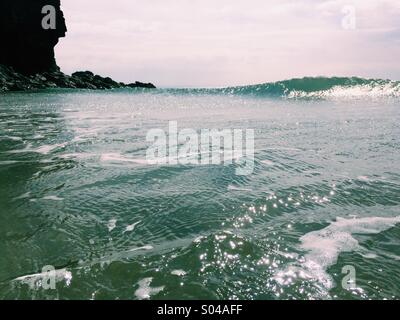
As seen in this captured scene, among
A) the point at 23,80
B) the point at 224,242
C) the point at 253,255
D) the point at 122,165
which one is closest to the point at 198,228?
the point at 224,242

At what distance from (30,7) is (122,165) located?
235ft

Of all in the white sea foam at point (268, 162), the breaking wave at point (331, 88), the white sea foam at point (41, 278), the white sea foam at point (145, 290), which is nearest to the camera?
the white sea foam at point (145, 290)

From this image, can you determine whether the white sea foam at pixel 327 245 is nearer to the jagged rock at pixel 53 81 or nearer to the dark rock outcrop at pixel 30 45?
the jagged rock at pixel 53 81

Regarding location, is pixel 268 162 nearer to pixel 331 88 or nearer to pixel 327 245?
pixel 327 245

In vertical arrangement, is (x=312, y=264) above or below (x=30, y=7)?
below

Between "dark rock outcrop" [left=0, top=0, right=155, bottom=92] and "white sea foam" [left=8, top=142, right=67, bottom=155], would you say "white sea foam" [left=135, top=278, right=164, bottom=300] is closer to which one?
"white sea foam" [left=8, top=142, right=67, bottom=155]

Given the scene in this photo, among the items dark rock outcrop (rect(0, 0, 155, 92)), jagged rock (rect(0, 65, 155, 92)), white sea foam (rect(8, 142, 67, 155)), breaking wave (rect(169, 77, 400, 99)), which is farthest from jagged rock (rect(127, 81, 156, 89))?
white sea foam (rect(8, 142, 67, 155))

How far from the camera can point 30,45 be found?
224ft

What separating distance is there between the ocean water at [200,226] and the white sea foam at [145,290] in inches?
0.7

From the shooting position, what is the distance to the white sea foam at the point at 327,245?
4102 mm

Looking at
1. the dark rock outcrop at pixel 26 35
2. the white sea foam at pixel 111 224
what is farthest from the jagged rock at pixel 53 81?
the white sea foam at pixel 111 224

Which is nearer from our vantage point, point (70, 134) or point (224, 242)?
point (224, 242)

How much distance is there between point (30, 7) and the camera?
2621 inches
